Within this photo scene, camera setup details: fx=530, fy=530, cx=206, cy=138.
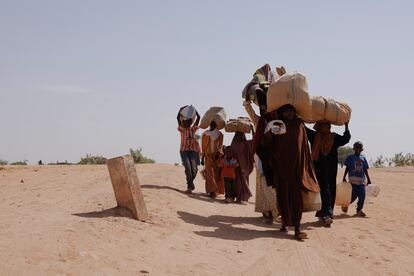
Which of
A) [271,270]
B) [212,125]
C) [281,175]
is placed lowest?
[271,270]

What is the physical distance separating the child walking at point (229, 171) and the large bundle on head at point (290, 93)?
13.9 ft

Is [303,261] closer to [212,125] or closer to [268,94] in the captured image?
[268,94]

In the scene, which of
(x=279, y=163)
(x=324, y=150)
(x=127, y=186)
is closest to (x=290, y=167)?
(x=279, y=163)

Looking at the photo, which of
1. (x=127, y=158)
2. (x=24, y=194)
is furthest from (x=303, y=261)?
(x=24, y=194)

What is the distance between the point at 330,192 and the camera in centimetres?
1016

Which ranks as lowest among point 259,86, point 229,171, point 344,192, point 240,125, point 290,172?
point 344,192

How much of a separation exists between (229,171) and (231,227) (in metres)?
3.47

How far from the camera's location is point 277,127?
26.6ft

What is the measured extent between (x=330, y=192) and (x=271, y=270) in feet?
14.8

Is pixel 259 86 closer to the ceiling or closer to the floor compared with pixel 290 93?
closer to the ceiling

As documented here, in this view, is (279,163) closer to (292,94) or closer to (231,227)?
(292,94)

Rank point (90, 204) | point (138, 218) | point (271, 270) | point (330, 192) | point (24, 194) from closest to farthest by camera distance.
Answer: point (271, 270), point (138, 218), point (90, 204), point (330, 192), point (24, 194)

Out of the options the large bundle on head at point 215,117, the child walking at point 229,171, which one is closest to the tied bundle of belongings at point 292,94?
the child walking at point 229,171

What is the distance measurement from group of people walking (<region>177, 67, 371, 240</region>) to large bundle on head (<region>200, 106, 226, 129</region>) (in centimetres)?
15
